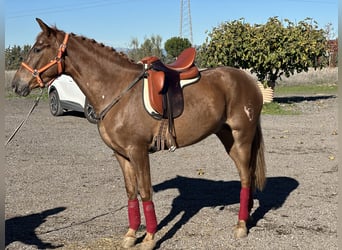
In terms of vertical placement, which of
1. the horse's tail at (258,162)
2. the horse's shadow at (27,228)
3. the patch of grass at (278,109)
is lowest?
the patch of grass at (278,109)

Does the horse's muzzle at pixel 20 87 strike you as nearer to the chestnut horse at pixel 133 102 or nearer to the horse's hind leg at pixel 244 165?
the chestnut horse at pixel 133 102

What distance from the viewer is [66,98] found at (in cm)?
1495

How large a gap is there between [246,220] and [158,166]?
11.5 ft

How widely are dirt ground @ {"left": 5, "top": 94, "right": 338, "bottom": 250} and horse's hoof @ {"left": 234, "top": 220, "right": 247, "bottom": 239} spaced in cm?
6

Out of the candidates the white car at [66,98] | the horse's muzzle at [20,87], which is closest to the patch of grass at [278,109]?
the white car at [66,98]

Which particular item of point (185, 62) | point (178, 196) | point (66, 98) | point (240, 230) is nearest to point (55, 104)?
point (66, 98)

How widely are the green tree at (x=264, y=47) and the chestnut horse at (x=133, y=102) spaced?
43.4 feet

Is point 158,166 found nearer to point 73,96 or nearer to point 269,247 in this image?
point 269,247

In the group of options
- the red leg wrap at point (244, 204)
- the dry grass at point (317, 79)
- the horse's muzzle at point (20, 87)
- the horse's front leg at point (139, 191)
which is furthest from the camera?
the dry grass at point (317, 79)

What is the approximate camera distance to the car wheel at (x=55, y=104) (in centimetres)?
1557

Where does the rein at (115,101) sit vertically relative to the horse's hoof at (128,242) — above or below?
above

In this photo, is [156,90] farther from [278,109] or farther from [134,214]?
[278,109]

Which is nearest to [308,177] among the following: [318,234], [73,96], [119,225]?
[318,234]

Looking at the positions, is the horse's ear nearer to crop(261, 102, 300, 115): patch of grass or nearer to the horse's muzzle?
the horse's muzzle
